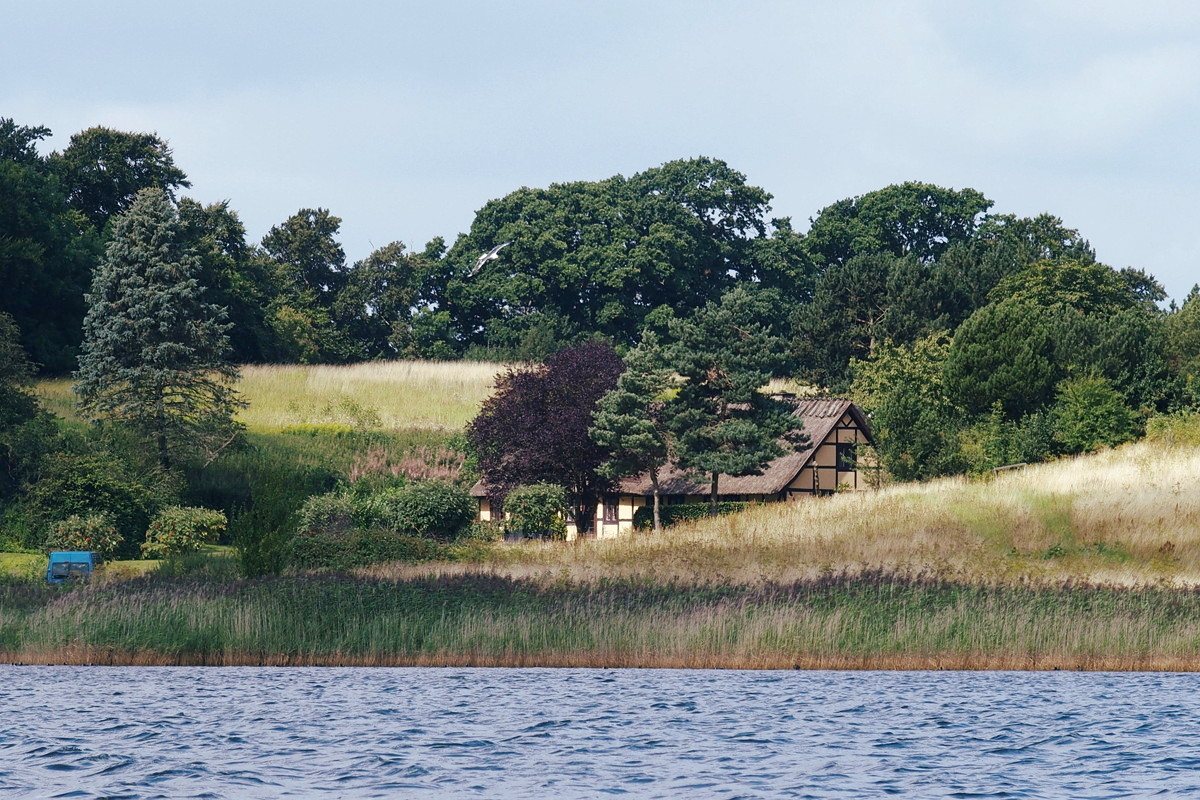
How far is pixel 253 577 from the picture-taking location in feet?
105

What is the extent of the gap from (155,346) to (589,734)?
41.5 m

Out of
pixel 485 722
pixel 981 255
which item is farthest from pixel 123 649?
pixel 981 255

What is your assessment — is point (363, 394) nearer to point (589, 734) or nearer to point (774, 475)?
point (774, 475)

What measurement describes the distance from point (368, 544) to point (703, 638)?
14341mm

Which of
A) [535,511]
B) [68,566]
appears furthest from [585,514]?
[68,566]

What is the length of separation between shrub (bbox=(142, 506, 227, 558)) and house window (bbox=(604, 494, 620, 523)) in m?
16.8

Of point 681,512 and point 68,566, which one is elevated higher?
point 681,512

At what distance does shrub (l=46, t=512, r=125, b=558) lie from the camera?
1730 inches

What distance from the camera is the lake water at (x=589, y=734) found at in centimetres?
1650

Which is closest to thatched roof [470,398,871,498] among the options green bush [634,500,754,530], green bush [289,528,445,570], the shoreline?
green bush [634,500,754,530]

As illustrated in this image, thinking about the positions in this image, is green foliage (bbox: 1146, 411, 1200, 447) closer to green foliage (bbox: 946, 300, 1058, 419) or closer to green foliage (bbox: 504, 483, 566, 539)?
green foliage (bbox: 946, 300, 1058, 419)

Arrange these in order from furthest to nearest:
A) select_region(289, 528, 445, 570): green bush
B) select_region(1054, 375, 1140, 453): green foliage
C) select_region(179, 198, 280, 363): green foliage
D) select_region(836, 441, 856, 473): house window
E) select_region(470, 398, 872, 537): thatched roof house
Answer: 1. select_region(179, 198, 280, 363): green foliage
2. select_region(836, 441, 856, 473): house window
3. select_region(470, 398, 872, 537): thatched roof house
4. select_region(1054, 375, 1140, 453): green foliage
5. select_region(289, 528, 445, 570): green bush

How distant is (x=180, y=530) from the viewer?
46531mm

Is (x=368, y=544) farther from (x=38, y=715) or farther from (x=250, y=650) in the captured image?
(x=38, y=715)
